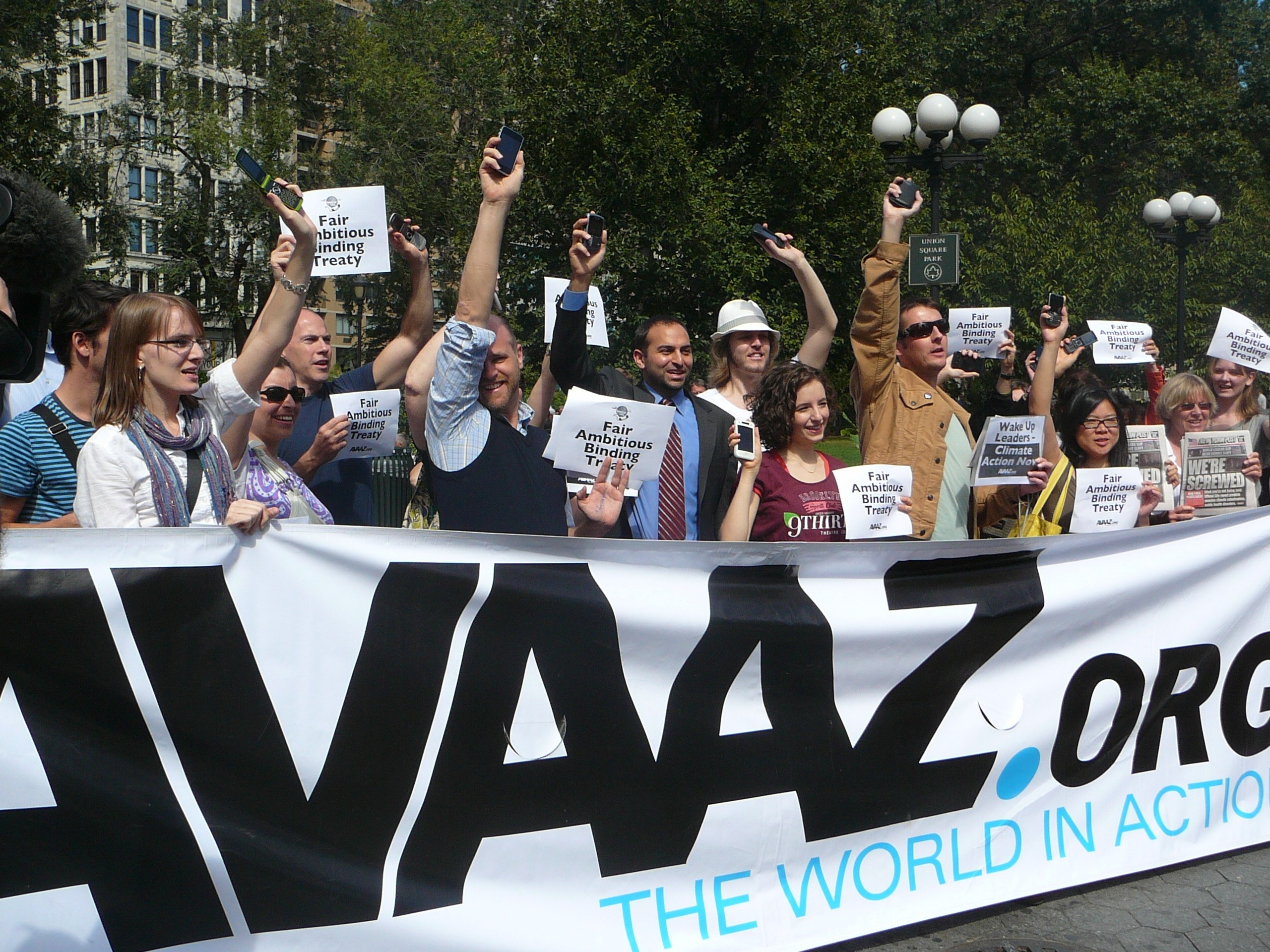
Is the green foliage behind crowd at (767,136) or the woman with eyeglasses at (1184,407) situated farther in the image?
the green foliage behind crowd at (767,136)

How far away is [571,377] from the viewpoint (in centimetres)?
447

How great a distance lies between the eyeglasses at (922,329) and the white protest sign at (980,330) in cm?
85

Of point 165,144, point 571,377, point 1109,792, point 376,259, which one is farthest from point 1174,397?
point 165,144

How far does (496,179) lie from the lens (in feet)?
13.6

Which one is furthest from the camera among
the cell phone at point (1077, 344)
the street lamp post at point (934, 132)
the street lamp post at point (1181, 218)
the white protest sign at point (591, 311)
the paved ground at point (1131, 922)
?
the street lamp post at point (1181, 218)

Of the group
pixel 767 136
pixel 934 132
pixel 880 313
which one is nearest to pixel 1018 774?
pixel 880 313

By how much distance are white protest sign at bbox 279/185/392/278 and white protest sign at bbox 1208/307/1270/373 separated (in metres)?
4.11

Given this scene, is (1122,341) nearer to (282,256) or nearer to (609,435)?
(609,435)

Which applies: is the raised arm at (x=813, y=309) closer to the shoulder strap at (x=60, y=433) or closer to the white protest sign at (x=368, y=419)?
the white protest sign at (x=368, y=419)

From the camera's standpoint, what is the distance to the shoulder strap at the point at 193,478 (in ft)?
10.2

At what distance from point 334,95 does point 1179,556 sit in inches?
1464

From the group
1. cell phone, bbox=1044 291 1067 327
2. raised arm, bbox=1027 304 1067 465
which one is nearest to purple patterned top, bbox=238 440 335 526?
raised arm, bbox=1027 304 1067 465

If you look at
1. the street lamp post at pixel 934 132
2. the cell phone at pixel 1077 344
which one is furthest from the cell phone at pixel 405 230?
the street lamp post at pixel 934 132

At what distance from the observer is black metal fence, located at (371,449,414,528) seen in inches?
505
